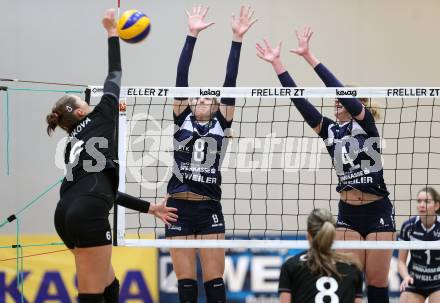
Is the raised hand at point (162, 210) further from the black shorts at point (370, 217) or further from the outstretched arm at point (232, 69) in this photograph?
the black shorts at point (370, 217)

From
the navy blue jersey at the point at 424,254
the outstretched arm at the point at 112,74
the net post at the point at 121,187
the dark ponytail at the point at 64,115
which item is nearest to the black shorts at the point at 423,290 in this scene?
the navy blue jersey at the point at 424,254

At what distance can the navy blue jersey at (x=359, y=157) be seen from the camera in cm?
588

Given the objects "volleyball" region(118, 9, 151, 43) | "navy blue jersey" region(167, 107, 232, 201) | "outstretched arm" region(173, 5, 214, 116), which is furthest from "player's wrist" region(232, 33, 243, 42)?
"volleyball" region(118, 9, 151, 43)

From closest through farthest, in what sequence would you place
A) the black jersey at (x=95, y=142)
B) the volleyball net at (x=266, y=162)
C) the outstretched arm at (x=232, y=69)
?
the black jersey at (x=95, y=142) → the outstretched arm at (x=232, y=69) → the volleyball net at (x=266, y=162)

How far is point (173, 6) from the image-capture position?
9234 millimetres

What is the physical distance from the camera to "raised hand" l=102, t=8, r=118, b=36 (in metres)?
4.92

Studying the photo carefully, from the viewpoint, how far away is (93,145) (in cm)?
477

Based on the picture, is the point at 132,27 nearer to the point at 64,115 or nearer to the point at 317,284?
the point at 64,115

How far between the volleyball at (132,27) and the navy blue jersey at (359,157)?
1717mm

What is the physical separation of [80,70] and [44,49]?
49cm

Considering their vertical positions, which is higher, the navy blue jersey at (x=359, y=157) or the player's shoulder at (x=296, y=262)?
the navy blue jersey at (x=359, y=157)

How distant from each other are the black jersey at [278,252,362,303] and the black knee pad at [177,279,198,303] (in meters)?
1.74

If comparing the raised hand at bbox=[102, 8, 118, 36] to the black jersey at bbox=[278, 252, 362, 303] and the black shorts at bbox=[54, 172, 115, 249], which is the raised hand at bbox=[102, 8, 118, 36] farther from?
the black jersey at bbox=[278, 252, 362, 303]

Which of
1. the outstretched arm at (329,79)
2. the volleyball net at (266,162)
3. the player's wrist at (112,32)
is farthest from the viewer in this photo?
the volleyball net at (266,162)
